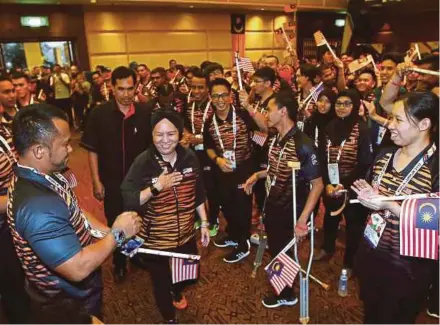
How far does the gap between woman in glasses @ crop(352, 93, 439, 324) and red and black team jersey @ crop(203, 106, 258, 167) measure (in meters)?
1.60

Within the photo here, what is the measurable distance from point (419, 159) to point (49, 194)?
1.69 meters

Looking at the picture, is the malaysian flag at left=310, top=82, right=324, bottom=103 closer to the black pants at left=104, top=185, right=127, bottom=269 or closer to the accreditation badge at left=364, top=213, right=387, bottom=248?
the accreditation badge at left=364, top=213, right=387, bottom=248

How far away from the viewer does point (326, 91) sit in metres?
3.68

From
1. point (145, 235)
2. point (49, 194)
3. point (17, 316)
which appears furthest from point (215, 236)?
point (49, 194)

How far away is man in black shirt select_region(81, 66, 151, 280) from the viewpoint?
3055 millimetres

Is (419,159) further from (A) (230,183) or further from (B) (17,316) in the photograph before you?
(B) (17,316)

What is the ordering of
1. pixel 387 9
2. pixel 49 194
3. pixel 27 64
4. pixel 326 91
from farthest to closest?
pixel 387 9 → pixel 27 64 → pixel 326 91 → pixel 49 194

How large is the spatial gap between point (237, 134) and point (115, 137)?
1.08 m

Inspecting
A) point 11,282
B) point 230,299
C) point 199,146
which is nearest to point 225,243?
point 230,299

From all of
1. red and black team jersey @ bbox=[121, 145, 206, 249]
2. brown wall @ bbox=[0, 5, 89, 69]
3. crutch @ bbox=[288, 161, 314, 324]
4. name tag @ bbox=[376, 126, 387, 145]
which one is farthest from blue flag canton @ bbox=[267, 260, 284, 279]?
brown wall @ bbox=[0, 5, 89, 69]

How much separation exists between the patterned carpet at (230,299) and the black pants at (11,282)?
2.25ft

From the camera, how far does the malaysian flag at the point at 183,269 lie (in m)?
2.49

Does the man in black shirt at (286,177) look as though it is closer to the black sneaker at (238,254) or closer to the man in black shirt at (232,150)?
the man in black shirt at (232,150)

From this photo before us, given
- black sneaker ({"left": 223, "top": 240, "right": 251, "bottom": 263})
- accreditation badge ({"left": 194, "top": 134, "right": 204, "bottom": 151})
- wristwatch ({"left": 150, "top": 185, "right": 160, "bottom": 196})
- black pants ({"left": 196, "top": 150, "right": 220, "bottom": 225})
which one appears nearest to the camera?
wristwatch ({"left": 150, "top": 185, "right": 160, "bottom": 196})
